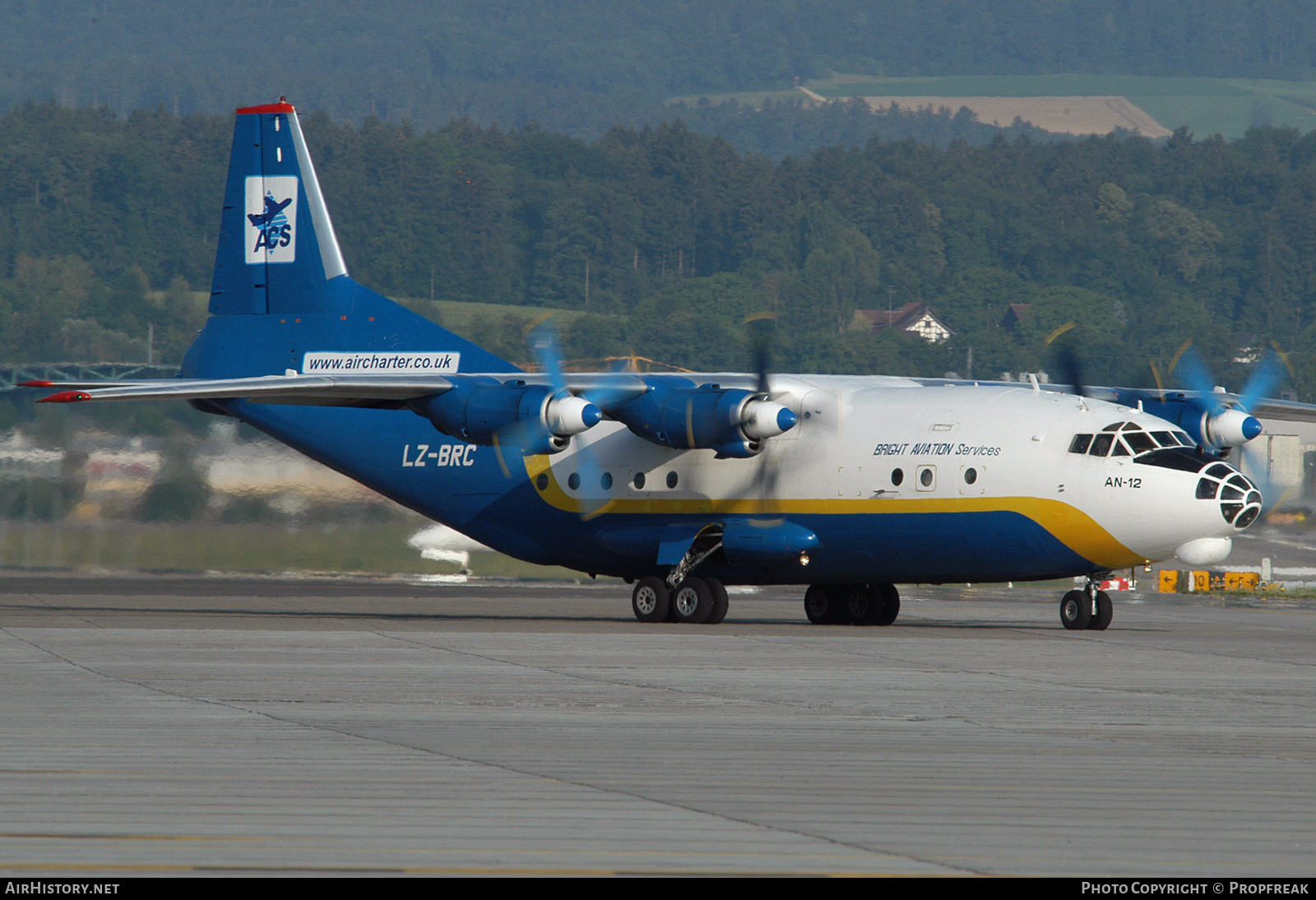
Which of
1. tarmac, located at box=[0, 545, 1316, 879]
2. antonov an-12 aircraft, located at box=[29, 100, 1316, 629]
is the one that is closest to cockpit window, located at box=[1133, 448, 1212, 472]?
antonov an-12 aircraft, located at box=[29, 100, 1316, 629]

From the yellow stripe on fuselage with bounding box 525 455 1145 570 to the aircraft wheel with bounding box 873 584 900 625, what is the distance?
8.89 feet

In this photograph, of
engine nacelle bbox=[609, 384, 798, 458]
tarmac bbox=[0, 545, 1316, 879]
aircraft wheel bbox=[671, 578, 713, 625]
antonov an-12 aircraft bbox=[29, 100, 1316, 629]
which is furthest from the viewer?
aircraft wheel bbox=[671, 578, 713, 625]

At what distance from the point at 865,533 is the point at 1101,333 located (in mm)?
112513

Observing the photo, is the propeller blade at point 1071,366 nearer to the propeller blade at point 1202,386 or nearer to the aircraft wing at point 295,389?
the propeller blade at point 1202,386

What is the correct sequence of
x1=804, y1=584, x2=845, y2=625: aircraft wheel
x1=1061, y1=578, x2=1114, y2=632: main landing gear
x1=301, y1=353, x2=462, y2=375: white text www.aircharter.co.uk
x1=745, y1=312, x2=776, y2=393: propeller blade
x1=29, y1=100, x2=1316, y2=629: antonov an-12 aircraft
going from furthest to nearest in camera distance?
x1=301, y1=353, x2=462, y2=375: white text www.aircharter.co.uk, x1=804, y1=584, x2=845, y2=625: aircraft wheel, x1=745, y1=312, x2=776, y2=393: propeller blade, x1=1061, y1=578, x2=1114, y2=632: main landing gear, x1=29, y1=100, x2=1316, y2=629: antonov an-12 aircraft

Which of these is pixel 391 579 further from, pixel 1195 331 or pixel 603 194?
pixel 603 194

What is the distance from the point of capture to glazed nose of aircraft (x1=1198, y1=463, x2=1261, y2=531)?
24.6 meters

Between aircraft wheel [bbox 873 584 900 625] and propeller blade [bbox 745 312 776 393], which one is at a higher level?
propeller blade [bbox 745 312 776 393]

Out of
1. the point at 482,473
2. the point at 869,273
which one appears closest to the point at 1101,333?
the point at 869,273

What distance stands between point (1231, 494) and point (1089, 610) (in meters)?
2.82

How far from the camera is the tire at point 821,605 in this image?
29516mm

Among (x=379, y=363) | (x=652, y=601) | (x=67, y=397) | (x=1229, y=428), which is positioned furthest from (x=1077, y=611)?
(x=67, y=397)

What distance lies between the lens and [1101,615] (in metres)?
26.2

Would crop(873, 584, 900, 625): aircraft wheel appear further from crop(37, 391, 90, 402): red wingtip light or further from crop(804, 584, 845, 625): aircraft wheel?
crop(37, 391, 90, 402): red wingtip light
